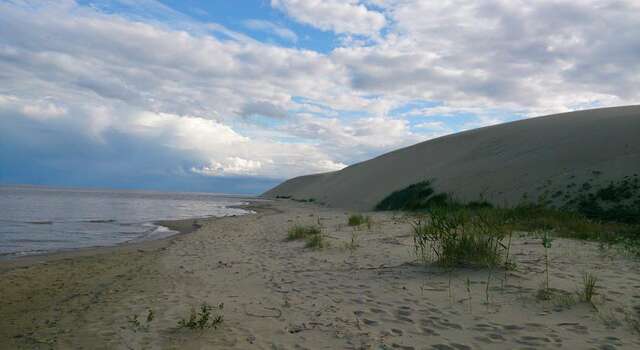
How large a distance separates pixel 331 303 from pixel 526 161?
26.2 meters

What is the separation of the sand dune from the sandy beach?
14.1 metres

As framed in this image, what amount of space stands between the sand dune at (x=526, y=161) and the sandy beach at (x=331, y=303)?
46.3 feet

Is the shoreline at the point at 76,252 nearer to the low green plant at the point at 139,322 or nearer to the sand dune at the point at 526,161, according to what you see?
the low green plant at the point at 139,322

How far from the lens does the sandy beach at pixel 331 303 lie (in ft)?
14.4

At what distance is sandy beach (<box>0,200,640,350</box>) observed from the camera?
4.39 metres

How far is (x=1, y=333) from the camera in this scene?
518cm

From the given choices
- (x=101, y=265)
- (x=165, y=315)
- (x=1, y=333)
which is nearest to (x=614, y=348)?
(x=165, y=315)

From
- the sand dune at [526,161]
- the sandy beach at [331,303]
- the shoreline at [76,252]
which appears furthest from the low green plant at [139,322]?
the sand dune at [526,161]

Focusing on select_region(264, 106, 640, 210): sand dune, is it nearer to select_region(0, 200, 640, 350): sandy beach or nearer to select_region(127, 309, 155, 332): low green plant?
select_region(0, 200, 640, 350): sandy beach

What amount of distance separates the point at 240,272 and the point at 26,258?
7.04 meters

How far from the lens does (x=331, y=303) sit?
5.68m

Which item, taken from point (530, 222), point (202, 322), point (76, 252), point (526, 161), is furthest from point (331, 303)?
point (526, 161)

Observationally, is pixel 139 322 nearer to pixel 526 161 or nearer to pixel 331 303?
pixel 331 303

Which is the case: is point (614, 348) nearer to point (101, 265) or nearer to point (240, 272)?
point (240, 272)
